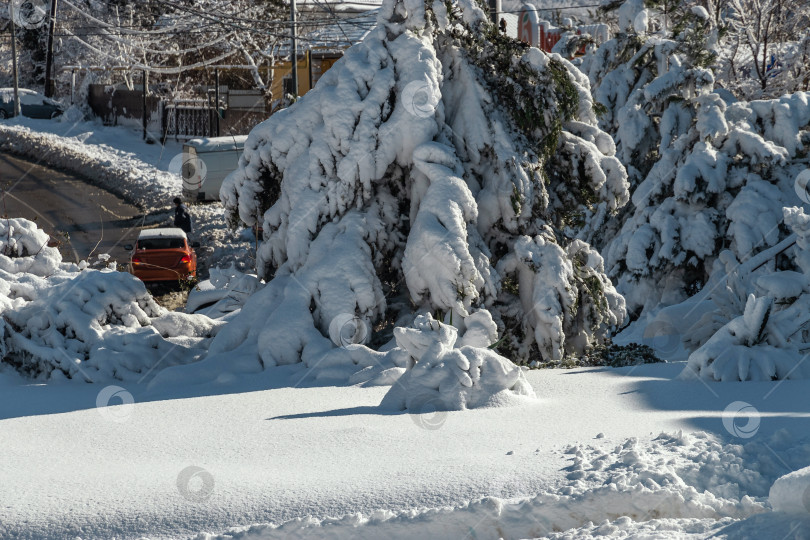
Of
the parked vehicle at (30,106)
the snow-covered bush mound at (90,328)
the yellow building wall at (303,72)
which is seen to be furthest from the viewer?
the parked vehicle at (30,106)

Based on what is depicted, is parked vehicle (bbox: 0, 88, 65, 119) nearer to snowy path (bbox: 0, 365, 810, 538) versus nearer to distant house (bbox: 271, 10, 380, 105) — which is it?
distant house (bbox: 271, 10, 380, 105)

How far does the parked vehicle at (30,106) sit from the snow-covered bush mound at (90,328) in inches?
1419

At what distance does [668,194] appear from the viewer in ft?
52.5

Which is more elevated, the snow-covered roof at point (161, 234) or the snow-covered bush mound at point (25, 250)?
the snow-covered bush mound at point (25, 250)

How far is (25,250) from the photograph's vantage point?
1165cm

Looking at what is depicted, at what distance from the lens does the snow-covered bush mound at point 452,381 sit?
285 inches

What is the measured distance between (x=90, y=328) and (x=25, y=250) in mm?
2428

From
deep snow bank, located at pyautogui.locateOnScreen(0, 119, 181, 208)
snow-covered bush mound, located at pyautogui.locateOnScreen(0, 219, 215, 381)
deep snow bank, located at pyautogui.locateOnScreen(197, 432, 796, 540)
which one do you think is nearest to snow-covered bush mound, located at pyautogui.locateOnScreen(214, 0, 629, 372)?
snow-covered bush mound, located at pyautogui.locateOnScreen(0, 219, 215, 381)

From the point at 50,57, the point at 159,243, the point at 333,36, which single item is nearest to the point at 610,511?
the point at 159,243

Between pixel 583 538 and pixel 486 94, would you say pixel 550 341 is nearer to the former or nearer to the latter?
pixel 486 94

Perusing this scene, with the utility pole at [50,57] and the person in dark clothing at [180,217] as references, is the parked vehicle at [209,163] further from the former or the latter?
the utility pole at [50,57]

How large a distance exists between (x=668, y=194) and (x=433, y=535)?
12.2 meters

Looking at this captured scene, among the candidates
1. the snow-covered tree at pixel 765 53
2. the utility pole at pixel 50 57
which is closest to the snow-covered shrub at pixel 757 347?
the snow-covered tree at pixel 765 53

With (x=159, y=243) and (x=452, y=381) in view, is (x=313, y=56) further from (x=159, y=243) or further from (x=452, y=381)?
(x=452, y=381)
